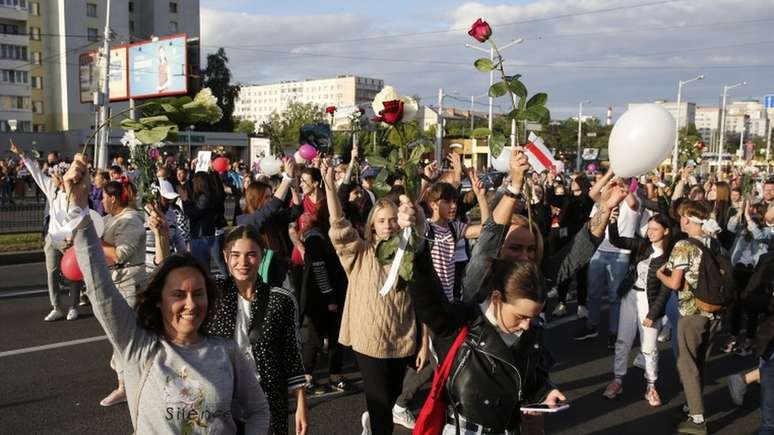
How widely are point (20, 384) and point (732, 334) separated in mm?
7428

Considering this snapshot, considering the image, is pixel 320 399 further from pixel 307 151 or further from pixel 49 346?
pixel 49 346

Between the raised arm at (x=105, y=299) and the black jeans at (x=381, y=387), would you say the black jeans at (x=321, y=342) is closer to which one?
the black jeans at (x=381, y=387)

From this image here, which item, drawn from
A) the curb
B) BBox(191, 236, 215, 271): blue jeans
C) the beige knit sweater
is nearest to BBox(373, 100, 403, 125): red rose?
the beige knit sweater

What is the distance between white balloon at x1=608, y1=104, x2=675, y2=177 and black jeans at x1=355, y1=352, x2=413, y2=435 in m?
1.68

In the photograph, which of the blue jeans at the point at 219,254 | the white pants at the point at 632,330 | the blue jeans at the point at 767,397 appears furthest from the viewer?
the blue jeans at the point at 219,254

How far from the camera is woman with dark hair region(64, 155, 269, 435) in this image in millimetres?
2080

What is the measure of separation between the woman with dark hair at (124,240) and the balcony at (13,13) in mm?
60771

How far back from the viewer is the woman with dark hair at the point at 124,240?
4.64 metres

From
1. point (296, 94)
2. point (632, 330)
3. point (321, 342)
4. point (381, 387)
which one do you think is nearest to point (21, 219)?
point (321, 342)

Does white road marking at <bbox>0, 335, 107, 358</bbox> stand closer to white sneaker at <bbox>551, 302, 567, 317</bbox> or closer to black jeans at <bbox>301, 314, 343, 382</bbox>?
black jeans at <bbox>301, 314, 343, 382</bbox>

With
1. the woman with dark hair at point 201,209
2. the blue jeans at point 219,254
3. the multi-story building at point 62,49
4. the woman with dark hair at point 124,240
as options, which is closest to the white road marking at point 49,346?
the blue jeans at point 219,254

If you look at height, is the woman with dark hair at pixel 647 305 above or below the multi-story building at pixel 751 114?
below

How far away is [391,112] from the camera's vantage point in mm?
2484

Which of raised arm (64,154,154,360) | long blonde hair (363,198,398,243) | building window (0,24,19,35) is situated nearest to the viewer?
raised arm (64,154,154,360)
